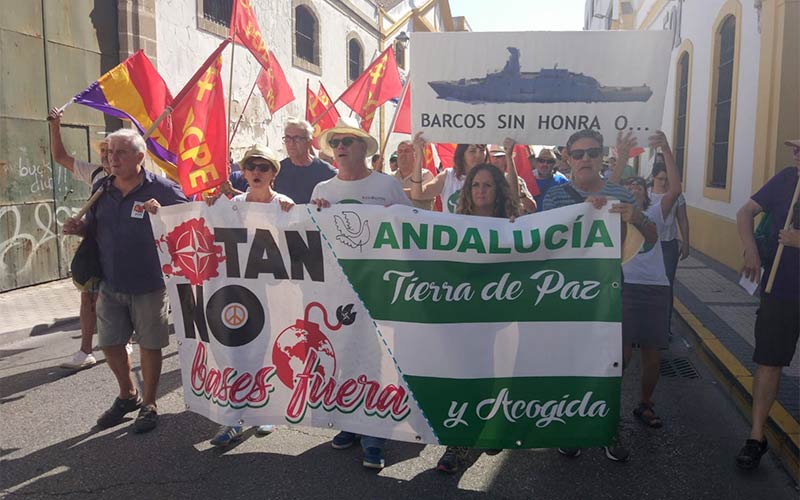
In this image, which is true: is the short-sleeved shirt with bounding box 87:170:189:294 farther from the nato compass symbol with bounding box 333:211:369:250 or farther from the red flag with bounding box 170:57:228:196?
the nato compass symbol with bounding box 333:211:369:250

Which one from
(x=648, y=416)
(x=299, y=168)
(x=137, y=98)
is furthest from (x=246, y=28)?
(x=648, y=416)

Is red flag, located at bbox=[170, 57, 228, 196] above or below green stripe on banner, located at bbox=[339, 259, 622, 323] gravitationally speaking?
above

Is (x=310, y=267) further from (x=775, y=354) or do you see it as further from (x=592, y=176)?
(x=775, y=354)

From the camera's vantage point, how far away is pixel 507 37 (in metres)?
4.50

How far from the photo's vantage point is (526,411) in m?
3.45

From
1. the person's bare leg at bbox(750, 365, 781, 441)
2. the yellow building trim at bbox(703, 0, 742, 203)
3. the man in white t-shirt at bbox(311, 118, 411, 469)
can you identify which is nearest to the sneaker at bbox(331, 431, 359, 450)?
the man in white t-shirt at bbox(311, 118, 411, 469)

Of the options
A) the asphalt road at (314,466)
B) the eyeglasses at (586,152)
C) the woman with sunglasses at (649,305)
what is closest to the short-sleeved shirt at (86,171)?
the asphalt road at (314,466)

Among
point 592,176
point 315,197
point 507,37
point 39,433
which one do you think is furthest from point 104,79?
point 592,176

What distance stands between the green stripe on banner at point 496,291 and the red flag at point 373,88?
199 inches

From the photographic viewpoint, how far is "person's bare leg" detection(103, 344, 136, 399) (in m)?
4.33

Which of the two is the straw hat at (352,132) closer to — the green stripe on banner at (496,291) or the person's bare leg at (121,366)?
the green stripe on banner at (496,291)

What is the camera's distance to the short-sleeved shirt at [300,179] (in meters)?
5.32

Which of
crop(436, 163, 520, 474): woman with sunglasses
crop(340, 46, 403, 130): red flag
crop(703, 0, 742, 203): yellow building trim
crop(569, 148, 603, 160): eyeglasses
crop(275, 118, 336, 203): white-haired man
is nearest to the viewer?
crop(436, 163, 520, 474): woman with sunglasses

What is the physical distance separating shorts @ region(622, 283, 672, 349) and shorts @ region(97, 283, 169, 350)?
113 inches
